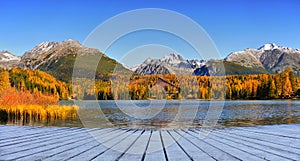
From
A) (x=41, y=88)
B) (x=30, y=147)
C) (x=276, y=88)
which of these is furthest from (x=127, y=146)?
(x=276, y=88)

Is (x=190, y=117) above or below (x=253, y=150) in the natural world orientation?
below

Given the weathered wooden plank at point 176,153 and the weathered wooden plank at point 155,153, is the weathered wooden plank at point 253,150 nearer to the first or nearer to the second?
the weathered wooden plank at point 176,153

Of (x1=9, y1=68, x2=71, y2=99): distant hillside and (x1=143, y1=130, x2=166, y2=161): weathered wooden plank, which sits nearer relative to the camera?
(x1=143, y1=130, x2=166, y2=161): weathered wooden plank

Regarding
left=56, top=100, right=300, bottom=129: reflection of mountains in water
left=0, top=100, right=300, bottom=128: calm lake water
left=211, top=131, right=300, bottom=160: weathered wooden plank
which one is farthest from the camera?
left=56, top=100, right=300, bottom=129: reflection of mountains in water

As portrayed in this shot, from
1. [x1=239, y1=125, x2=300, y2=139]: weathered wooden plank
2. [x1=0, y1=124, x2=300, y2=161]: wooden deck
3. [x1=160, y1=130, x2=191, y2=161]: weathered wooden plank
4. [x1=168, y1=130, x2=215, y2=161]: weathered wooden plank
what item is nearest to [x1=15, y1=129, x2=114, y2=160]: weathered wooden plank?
[x1=0, y1=124, x2=300, y2=161]: wooden deck

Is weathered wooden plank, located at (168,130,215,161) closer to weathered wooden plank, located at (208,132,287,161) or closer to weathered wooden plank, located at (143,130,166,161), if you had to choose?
weathered wooden plank, located at (143,130,166,161)

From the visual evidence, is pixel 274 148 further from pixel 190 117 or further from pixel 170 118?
pixel 170 118

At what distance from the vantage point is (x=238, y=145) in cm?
397

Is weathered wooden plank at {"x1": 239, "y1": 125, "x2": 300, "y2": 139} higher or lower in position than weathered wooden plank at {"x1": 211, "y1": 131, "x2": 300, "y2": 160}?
lower

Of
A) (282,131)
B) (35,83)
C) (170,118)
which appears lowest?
(170,118)

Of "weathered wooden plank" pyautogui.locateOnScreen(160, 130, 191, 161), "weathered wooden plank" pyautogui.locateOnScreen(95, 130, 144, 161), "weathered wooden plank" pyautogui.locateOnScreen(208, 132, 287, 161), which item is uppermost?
"weathered wooden plank" pyautogui.locateOnScreen(95, 130, 144, 161)

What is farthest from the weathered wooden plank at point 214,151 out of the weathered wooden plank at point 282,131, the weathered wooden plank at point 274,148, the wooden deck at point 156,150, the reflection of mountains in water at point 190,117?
the reflection of mountains in water at point 190,117

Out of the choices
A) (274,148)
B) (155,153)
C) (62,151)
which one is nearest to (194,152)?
(155,153)

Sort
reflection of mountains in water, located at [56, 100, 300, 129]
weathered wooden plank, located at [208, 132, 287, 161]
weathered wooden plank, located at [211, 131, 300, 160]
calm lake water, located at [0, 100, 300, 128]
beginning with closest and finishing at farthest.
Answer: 1. weathered wooden plank, located at [208, 132, 287, 161]
2. weathered wooden plank, located at [211, 131, 300, 160]
3. calm lake water, located at [0, 100, 300, 128]
4. reflection of mountains in water, located at [56, 100, 300, 129]
